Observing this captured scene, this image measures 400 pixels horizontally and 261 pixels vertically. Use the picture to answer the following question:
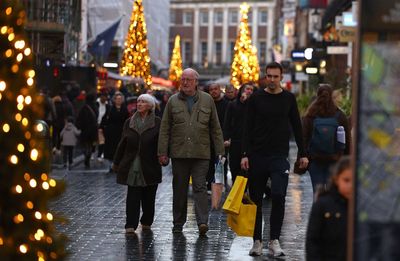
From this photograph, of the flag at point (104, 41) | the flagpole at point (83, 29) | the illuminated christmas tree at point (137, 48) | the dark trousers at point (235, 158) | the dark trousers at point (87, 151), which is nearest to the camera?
the dark trousers at point (235, 158)

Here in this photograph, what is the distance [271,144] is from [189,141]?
1915 millimetres

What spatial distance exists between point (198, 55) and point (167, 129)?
13789 cm

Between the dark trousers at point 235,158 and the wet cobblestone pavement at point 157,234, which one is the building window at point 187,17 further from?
the dark trousers at point 235,158

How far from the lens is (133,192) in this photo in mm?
13023

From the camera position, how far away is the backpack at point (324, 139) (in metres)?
11.7

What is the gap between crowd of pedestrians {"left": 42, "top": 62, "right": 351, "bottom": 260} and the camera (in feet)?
22.9

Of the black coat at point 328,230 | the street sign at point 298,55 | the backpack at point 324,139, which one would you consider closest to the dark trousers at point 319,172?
the backpack at point 324,139

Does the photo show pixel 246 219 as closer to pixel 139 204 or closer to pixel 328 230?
pixel 139 204

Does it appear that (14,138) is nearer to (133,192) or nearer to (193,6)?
(133,192)

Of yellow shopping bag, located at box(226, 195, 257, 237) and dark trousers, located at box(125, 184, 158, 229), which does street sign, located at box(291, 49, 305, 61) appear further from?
yellow shopping bag, located at box(226, 195, 257, 237)

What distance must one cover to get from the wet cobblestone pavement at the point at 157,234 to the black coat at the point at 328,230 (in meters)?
1.90

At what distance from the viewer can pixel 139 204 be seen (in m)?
13.1

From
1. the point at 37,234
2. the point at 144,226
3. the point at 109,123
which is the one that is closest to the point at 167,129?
the point at 144,226

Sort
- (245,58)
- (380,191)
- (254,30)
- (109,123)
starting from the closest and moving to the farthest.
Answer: (380,191)
(109,123)
(245,58)
(254,30)
